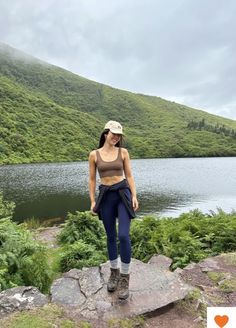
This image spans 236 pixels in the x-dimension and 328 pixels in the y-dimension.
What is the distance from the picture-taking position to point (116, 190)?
646 cm

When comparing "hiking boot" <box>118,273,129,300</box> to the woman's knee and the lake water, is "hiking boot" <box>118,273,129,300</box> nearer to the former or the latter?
the woman's knee

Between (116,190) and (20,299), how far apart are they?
2.72m

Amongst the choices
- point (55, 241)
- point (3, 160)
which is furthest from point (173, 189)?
point (3, 160)

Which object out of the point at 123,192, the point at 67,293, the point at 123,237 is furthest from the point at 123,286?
the point at 123,192

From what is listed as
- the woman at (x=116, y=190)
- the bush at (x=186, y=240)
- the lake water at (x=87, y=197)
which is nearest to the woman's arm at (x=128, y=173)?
the woman at (x=116, y=190)

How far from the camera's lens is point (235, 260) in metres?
9.57

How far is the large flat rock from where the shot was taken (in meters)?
6.37

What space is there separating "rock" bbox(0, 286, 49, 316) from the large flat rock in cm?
32

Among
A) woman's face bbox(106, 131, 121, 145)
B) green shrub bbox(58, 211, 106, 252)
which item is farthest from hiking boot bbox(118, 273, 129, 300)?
green shrub bbox(58, 211, 106, 252)

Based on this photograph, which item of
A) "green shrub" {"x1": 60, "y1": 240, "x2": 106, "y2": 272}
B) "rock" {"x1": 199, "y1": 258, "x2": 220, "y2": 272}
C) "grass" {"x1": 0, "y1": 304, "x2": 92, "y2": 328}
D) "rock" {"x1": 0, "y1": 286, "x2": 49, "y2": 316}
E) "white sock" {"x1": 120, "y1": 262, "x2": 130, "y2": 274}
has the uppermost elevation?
"white sock" {"x1": 120, "y1": 262, "x2": 130, "y2": 274}

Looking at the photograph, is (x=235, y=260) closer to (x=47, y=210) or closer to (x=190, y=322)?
(x=190, y=322)

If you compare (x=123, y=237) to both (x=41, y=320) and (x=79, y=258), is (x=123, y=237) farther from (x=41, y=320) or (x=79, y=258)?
(x=79, y=258)

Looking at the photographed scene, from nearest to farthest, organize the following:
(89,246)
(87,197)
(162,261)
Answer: (162,261) → (89,246) → (87,197)

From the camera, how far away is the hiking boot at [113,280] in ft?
22.6
